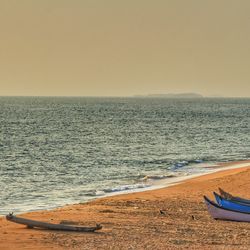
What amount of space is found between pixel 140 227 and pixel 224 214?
390 centimetres

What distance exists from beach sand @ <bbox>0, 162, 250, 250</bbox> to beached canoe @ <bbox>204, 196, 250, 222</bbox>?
0.95 feet

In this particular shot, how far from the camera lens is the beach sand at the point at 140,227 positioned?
19016mm

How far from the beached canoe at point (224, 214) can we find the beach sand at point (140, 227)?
0.29 m

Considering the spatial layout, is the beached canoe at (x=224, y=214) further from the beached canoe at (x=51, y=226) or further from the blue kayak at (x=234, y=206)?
the beached canoe at (x=51, y=226)

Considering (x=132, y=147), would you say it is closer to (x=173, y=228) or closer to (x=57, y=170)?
(x=57, y=170)

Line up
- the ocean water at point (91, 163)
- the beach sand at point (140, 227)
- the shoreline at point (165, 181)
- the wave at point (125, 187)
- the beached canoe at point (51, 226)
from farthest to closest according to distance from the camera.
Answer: the wave at point (125, 187) < the ocean water at point (91, 163) < the shoreline at point (165, 181) < the beached canoe at point (51, 226) < the beach sand at point (140, 227)

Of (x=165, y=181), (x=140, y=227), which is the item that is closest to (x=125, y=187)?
(x=165, y=181)

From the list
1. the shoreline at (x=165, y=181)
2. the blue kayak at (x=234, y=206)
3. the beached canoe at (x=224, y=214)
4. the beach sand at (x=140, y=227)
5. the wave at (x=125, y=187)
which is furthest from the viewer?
the wave at (x=125, y=187)

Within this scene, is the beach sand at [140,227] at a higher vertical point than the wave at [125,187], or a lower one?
higher

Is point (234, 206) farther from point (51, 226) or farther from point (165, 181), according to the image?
point (165, 181)

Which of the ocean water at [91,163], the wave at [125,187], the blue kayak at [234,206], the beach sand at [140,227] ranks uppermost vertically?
the blue kayak at [234,206]

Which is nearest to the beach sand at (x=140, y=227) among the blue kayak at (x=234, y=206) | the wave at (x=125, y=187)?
the blue kayak at (x=234, y=206)

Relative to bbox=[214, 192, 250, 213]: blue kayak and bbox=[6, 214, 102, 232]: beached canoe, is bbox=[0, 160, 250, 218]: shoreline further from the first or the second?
bbox=[214, 192, 250, 213]: blue kayak

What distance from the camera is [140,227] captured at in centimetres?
2194
